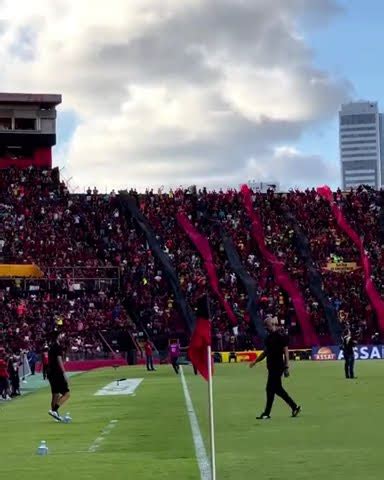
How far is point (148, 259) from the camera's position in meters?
63.7

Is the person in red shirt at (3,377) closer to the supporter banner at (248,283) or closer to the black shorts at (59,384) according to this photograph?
the black shorts at (59,384)

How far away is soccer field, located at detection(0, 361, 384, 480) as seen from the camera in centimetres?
1307

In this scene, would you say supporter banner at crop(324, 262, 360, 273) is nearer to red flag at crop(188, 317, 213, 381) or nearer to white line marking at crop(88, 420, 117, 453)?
white line marking at crop(88, 420, 117, 453)

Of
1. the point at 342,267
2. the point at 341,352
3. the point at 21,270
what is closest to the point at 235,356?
the point at 341,352

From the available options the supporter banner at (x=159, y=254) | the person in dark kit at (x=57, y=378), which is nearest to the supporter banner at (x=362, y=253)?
the supporter banner at (x=159, y=254)

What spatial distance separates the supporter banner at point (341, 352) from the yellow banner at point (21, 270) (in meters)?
15.6

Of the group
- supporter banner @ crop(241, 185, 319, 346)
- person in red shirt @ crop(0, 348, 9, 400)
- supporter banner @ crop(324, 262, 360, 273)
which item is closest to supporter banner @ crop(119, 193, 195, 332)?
supporter banner @ crop(241, 185, 319, 346)

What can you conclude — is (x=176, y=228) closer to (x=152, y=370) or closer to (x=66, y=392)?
(x=152, y=370)

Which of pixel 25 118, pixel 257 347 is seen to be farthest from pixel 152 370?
pixel 25 118

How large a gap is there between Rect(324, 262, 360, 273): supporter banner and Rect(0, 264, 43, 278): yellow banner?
17536 millimetres

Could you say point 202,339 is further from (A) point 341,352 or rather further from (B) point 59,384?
(A) point 341,352

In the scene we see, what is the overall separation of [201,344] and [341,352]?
152 feet

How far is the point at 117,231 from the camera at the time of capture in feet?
218

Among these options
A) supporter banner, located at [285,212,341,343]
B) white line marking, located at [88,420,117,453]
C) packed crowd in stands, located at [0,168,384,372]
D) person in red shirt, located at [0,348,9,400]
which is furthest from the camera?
supporter banner, located at [285,212,341,343]
